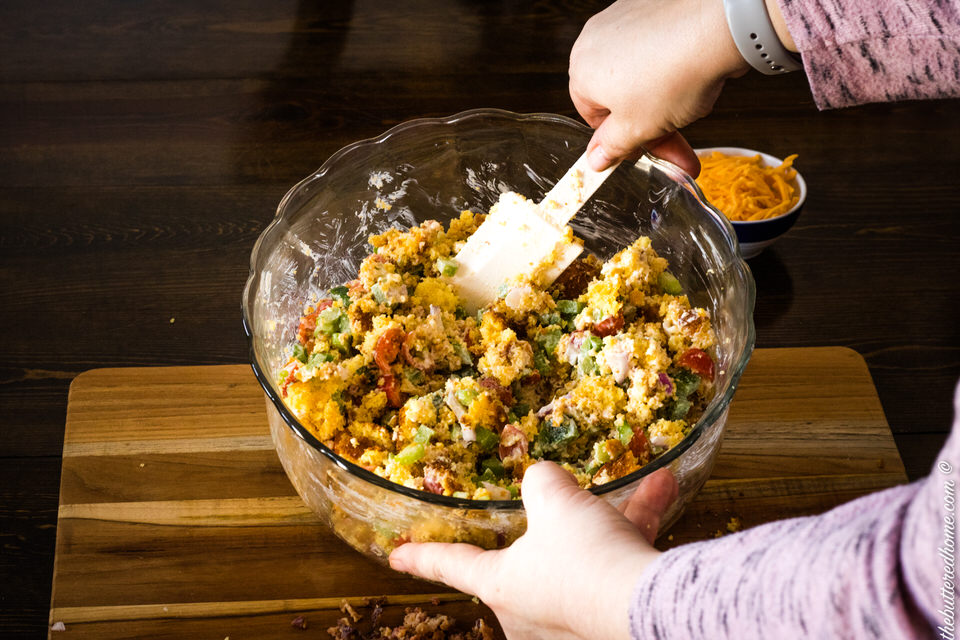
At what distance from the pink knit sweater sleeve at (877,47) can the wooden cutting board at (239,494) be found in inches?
21.6

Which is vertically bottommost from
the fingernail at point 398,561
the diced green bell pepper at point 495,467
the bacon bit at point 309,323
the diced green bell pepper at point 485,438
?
the fingernail at point 398,561

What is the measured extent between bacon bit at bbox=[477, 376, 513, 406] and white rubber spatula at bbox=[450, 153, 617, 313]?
21cm

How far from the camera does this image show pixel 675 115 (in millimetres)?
1282

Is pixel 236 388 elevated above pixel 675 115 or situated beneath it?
situated beneath

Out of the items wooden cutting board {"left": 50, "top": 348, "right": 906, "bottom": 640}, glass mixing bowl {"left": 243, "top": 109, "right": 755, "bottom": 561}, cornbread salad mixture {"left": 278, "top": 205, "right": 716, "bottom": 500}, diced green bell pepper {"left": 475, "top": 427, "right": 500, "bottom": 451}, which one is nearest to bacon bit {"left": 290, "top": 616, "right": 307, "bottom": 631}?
wooden cutting board {"left": 50, "top": 348, "right": 906, "bottom": 640}

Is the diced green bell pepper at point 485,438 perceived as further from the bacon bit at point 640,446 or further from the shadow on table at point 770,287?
the shadow on table at point 770,287

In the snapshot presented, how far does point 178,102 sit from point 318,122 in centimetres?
39

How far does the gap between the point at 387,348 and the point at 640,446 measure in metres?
0.39

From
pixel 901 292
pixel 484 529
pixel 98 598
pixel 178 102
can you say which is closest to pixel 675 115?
pixel 484 529

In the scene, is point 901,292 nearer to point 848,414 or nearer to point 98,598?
point 848,414

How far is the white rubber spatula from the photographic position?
4.47 feet

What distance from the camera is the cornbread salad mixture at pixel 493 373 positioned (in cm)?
116

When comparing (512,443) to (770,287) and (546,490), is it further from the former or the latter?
(770,287)

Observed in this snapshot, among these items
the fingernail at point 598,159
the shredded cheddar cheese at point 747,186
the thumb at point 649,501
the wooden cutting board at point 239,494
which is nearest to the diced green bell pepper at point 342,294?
the wooden cutting board at point 239,494
